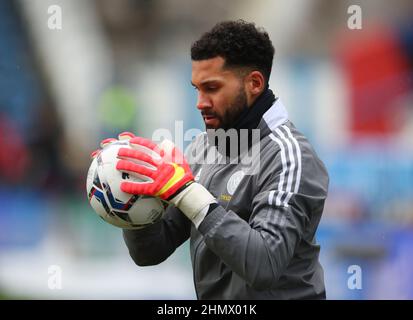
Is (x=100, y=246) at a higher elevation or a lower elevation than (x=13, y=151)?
lower

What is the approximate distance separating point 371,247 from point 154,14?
126 inches

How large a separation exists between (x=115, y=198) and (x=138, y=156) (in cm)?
22

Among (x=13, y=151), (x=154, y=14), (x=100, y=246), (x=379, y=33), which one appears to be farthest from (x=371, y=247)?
(x=13, y=151)

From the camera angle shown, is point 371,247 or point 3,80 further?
point 3,80

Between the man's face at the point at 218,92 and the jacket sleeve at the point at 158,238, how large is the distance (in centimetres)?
51

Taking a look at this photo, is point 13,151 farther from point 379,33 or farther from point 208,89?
point 208,89

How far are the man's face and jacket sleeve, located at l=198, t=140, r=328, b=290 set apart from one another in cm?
28

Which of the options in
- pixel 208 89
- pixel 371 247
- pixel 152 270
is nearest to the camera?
pixel 208 89

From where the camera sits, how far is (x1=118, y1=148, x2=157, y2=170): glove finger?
8.11 feet

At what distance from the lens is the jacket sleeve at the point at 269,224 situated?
7.75 ft

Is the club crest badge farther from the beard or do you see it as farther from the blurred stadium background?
the blurred stadium background

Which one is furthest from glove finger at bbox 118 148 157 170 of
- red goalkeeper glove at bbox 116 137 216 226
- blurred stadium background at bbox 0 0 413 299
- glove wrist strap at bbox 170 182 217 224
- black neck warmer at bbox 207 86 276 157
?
blurred stadium background at bbox 0 0 413 299

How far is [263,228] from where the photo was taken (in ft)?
7.93

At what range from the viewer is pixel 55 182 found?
274 inches
